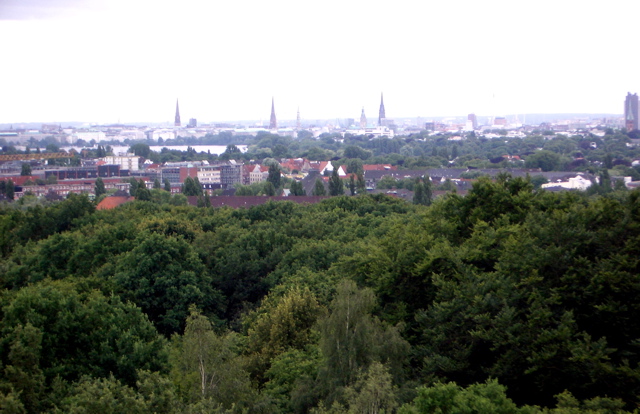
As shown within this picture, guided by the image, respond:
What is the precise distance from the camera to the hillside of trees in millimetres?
12445

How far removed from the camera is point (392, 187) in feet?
277

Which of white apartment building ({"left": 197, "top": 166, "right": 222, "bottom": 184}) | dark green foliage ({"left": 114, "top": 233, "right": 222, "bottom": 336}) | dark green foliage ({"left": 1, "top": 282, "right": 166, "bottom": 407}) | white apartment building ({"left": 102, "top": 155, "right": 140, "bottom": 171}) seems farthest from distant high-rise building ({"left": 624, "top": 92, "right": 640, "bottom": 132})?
dark green foliage ({"left": 1, "top": 282, "right": 166, "bottom": 407})

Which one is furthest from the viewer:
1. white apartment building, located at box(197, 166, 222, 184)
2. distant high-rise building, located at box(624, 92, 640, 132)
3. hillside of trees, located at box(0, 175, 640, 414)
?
distant high-rise building, located at box(624, 92, 640, 132)

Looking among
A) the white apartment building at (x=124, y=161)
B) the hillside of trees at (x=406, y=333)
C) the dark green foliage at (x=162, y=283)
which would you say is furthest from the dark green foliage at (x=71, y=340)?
the white apartment building at (x=124, y=161)

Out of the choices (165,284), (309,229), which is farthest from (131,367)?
(309,229)

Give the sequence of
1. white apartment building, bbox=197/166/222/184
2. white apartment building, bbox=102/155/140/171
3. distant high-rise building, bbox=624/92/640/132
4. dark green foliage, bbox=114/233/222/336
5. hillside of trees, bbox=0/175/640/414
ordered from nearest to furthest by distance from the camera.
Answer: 1. hillside of trees, bbox=0/175/640/414
2. dark green foliage, bbox=114/233/222/336
3. white apartment building, bbox=197/166/222/184
4. white apartment building, bbox=102/155/140/171
5. distant high-rise building, bbox=624/92/640/132

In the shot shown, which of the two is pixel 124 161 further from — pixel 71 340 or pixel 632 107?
pixel 632 107

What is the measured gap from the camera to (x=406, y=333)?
17438 mm

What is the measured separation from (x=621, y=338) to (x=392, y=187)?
7071 centimetres

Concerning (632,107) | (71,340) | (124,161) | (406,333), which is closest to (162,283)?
(71,340)

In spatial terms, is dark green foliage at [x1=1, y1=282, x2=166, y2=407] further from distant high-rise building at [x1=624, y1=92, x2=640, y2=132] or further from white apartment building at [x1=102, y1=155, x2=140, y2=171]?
distant high-rise building at [x1=624, y1=92, x2=640, y2=132]

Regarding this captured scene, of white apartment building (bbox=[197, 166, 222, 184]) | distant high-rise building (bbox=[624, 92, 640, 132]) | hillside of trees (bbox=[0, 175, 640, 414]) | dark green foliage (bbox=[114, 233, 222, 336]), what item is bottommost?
white apartment building (bbox=[197, 166, 222, 184])

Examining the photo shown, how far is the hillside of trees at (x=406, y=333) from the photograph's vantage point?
40.8 feet

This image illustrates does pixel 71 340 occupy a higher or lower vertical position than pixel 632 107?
lower
